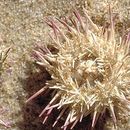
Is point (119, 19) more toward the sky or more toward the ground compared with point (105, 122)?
more toward the sky

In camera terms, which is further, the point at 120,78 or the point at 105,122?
the point at 105,122

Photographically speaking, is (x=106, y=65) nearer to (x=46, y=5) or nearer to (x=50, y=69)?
(x=50, y=69)

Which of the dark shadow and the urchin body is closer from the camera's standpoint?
the urchin body

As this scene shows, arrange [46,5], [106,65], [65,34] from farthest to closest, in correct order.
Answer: [46,5], [65,34], [106,65]

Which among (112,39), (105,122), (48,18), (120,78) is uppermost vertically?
(48,18)

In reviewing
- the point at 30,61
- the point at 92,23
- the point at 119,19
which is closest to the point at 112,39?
the point at 92,23

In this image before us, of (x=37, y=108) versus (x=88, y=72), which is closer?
(x=88, y=72)

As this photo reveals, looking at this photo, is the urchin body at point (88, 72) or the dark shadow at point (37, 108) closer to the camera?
the urchin body at point (88, 72)

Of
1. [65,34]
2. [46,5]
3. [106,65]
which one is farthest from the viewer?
[46,5]
